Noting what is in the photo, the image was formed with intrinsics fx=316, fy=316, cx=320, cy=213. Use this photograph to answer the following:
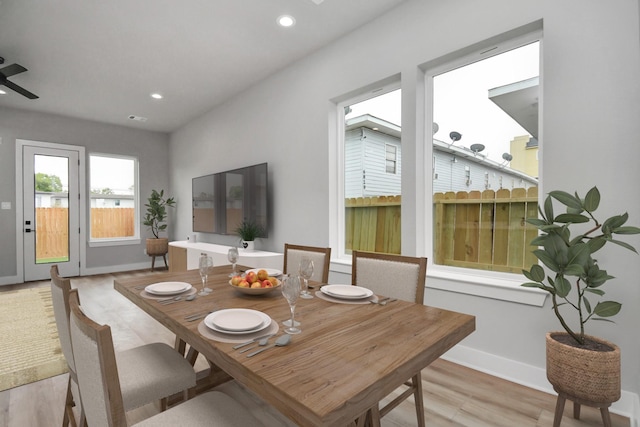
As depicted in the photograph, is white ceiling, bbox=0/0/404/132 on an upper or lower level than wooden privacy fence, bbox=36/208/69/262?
upper

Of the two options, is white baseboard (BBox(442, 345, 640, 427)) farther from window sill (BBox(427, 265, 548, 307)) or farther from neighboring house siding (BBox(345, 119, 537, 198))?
neighboring house siding (BBox(345, 119, 537, 198))

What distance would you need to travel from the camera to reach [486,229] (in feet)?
7.65

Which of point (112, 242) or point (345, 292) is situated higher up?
point (345, 292)

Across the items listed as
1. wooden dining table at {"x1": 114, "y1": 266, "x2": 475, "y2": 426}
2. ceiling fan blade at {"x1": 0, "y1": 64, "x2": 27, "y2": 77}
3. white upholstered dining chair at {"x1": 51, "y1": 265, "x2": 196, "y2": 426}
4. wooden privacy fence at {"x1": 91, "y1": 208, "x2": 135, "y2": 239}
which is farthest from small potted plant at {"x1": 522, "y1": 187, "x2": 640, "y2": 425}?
wooden privacy fence at {"x1": 91, "y1": 208, "x2": 135, "y2": 239}

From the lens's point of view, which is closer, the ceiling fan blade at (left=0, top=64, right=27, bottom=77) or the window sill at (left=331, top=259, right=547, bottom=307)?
the window sill at (left=331, top=259, right=547, bottom=307)

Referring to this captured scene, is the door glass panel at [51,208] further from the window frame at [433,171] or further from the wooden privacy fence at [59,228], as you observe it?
the window frame at [433,171]

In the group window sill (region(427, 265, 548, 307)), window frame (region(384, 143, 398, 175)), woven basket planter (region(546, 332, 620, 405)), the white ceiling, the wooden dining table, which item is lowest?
woven basket planter (region(546, 332, 620, 405))

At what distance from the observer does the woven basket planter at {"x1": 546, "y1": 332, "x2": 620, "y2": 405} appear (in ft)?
4.69

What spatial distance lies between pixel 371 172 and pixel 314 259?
1.22 m

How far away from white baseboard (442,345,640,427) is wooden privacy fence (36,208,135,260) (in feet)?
20.5

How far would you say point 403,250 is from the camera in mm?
2617

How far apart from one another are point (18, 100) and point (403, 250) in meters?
5.90

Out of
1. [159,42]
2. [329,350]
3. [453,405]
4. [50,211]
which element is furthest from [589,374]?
[50,211]

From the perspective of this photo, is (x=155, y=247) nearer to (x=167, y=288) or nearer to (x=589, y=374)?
(x=167, y=288)
